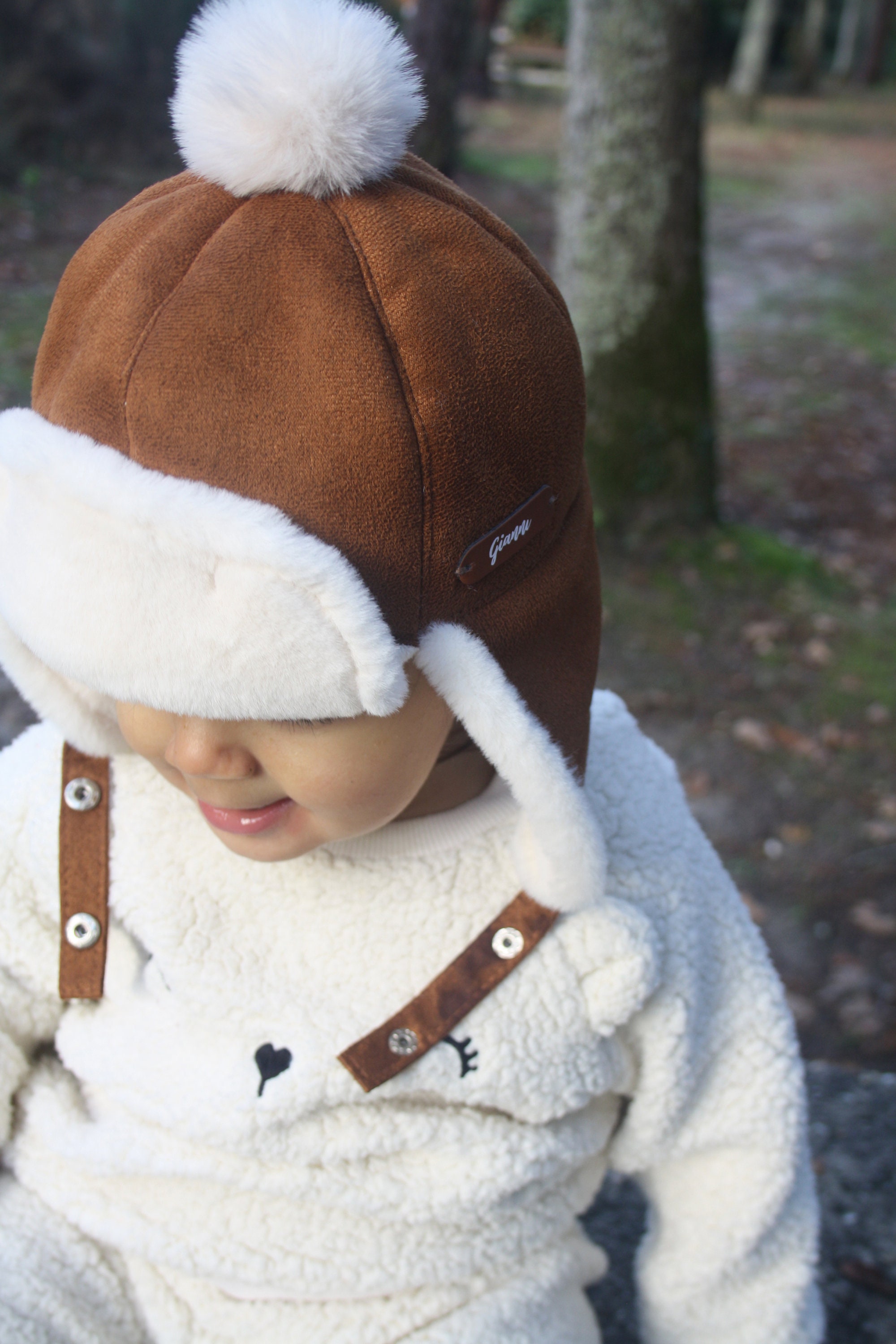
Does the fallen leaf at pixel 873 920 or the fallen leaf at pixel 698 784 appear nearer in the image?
the fallen leaf at pixel 873 920

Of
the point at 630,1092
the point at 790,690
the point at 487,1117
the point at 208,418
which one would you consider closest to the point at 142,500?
the point at 208,418

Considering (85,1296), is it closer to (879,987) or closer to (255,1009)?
(255,1009)

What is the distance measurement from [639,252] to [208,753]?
14.8ft

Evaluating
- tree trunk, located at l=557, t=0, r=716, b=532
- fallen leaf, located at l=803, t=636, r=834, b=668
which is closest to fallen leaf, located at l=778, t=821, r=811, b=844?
fallen leaf, located at l=803, t=636, r=834, b=668

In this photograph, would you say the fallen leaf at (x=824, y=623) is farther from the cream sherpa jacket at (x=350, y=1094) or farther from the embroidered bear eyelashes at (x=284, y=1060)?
the embroidered bear eyelashes at (x=284, y=1060)

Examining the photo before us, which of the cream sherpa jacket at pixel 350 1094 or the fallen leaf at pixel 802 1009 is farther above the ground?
the cream sherpa jacket at pixel 350 1094

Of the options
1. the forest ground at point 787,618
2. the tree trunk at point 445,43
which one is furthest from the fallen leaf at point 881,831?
the tree trunk at point 445,43

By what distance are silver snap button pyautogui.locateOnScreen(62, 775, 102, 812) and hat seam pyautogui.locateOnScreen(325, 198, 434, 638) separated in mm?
787

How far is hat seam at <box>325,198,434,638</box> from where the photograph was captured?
1.24 metres

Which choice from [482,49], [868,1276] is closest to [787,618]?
[868,1276]

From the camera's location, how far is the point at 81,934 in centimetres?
175

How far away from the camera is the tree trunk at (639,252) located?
4973 mm

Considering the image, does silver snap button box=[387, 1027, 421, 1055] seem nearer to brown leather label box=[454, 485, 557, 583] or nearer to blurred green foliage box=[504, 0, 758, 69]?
brown leather label box=[454, 485, 557, 583]

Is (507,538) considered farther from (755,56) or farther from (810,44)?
(810,44)
